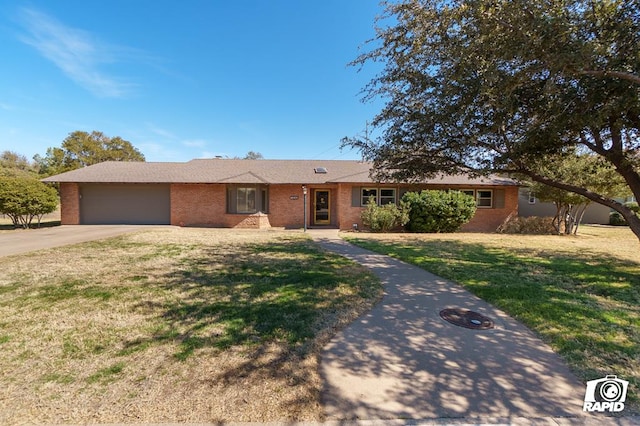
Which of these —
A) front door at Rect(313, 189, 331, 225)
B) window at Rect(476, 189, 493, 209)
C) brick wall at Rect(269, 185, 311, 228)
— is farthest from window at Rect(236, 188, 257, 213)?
window at Rect(476, 189, 493, 209)

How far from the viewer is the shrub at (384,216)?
47.3 feet

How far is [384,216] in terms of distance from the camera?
14391 mm

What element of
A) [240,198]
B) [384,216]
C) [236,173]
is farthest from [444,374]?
[236,173]

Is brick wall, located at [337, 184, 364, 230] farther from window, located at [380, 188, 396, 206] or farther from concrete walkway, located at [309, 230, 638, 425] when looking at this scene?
concrete walkway, located at [309, 230, 638, 425]

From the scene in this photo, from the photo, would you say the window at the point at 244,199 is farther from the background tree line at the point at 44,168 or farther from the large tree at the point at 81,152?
the large tree at the point at 81,152

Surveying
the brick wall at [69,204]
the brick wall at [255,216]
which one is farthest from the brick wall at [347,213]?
the brick wall at [69,204]

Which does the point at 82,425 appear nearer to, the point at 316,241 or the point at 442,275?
the point at 442,275

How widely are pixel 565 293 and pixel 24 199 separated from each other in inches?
840

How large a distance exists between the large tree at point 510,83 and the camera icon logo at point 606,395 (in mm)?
3988

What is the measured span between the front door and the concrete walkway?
13.3m

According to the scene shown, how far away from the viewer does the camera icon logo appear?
2.44 metres

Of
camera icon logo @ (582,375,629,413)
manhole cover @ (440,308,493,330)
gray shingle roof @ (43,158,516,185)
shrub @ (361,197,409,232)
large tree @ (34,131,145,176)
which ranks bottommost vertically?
camera icon logo @ (582,375,629,413)

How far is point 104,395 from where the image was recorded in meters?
2.51

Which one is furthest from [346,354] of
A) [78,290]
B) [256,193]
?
[256,193]
